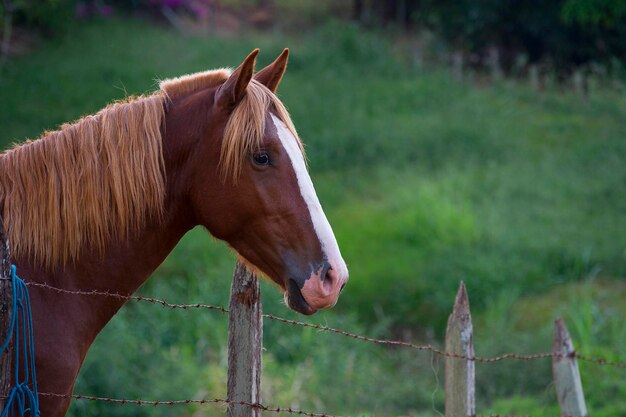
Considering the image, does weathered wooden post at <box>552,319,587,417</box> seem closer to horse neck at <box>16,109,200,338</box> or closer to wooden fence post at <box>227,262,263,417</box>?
wooden fence post at <box>227,262,263,417</box>

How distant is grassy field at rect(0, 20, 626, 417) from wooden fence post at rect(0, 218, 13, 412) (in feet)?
6.36

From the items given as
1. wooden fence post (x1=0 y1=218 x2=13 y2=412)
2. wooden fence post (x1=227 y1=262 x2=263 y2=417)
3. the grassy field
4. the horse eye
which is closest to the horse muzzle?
wooden fence post (x1=227 y1=262 x2=263 y2=417)

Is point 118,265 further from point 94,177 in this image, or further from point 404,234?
point 404,234

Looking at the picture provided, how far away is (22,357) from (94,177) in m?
0.60

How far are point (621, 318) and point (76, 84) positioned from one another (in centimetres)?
1125

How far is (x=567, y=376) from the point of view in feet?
15.4

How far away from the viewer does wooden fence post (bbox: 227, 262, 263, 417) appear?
117 inches

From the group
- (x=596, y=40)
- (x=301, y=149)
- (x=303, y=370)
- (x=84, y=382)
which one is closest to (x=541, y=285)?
(x=303, y=370)

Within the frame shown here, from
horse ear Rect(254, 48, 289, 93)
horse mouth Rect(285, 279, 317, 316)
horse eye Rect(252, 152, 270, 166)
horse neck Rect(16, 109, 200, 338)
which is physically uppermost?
horse ear Rect(254, 48, 289, 93)

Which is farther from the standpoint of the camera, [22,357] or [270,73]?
[270,73]

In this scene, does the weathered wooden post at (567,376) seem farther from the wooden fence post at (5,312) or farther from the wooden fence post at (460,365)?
the wooden fence post at (5,312)

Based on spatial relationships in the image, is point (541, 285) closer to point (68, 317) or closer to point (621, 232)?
point (621, 232)

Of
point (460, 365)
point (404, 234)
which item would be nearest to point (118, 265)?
point (460, 365)

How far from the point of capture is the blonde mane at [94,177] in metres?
2.75
